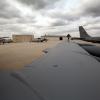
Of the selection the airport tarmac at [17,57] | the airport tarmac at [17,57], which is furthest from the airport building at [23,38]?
the airport tarmac at [17,57]

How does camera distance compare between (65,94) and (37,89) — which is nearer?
(65,94)

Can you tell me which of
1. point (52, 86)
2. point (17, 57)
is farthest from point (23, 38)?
point (52, 86)

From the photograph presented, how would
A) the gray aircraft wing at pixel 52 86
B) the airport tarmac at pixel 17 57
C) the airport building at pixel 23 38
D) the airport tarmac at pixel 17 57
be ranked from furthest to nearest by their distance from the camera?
the airport building at pixel 23 38
the airport tarmac at pixel 17 57
the airport tarmac at pixel 17 57
the gray aircraft wing at pixel 52 86

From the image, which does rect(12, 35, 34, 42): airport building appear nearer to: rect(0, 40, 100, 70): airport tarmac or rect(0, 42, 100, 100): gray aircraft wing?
rect(0, 40, 100, 70): airport tarmac

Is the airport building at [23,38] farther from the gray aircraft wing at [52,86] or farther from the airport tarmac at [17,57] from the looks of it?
the gray aircraft wing at [52,86]

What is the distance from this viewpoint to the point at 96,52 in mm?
4762

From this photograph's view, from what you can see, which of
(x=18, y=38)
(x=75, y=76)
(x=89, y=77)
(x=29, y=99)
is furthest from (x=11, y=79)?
(x=18, y=38)

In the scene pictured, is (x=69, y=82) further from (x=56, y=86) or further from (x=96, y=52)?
(x=96, y=52)

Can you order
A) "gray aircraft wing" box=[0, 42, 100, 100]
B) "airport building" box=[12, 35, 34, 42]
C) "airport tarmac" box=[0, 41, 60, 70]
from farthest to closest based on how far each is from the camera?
"airport building" box=[12, 35, 34, 42], "airport tarmac" box=[0, 41, 60, 70], "gray aircraft wing" box=[0, 42, 100, 100]

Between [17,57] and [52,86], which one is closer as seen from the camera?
[52,86]

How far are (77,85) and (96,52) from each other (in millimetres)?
3801

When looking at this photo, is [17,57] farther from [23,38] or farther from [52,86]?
[23,38]

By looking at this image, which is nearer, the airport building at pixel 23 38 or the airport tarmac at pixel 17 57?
the airport tarmac at pixel 17 57

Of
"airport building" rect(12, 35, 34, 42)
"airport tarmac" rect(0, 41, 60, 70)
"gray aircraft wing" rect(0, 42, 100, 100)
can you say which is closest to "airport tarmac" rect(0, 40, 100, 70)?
"airport tarmac" rect(0, 41, 60, 70)
